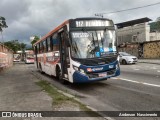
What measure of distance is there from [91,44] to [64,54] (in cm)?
184

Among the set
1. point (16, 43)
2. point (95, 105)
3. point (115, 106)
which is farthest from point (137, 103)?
point (16, 43)

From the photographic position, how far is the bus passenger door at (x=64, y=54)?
1116 cm

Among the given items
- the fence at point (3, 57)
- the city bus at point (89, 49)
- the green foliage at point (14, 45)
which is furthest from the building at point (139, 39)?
the green foliage at point (14, 45)

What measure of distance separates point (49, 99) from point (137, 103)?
10.2 feet

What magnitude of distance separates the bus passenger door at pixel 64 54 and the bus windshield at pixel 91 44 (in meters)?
0.84

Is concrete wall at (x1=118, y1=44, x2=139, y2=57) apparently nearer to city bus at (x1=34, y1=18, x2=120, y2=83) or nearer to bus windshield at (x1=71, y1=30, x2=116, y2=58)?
city bus at (x1=34, y1=18, x2=120, y2=83)

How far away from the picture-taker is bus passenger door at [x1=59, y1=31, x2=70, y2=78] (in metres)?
11.2

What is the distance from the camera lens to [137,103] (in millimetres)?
7641

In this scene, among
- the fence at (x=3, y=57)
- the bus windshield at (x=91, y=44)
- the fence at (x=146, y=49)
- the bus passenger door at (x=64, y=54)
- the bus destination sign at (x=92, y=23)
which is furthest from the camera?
the fence at (x=146, y=49)

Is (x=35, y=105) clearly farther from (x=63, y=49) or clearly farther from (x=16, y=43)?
(x=16, y=43)

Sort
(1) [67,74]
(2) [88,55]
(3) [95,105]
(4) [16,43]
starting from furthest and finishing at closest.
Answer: (4) [16,43] → (1) [67,74] → (2) [88,55] → (3) [95,105]

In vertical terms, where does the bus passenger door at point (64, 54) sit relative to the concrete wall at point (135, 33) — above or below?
below

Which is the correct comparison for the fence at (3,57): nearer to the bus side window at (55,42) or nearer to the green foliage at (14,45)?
the bus side window at (55,42)

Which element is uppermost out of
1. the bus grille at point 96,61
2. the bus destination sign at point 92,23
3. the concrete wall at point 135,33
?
the concrete wall at point 135,33
